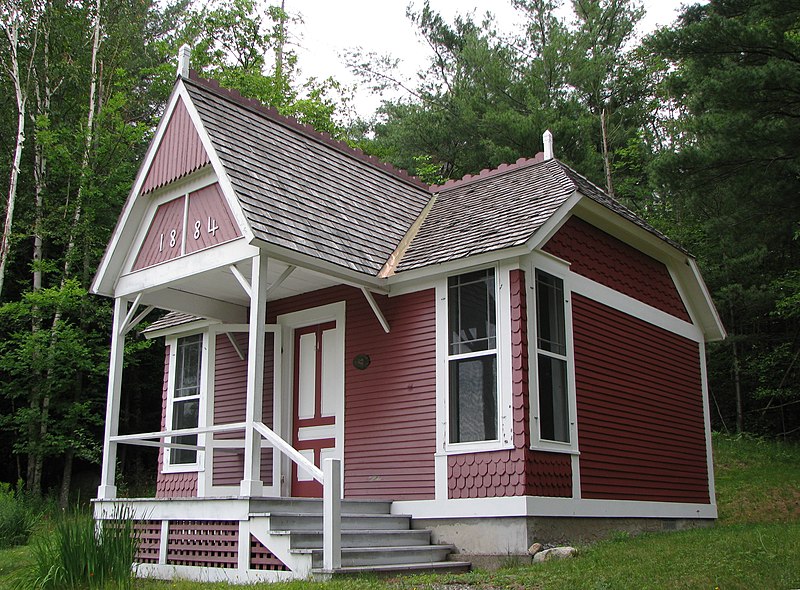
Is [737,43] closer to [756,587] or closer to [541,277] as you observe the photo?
[541,277]

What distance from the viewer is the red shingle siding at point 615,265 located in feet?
34.3

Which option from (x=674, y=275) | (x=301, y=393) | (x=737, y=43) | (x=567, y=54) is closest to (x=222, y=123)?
(x=301, y=393)

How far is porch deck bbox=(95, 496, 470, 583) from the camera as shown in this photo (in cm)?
738

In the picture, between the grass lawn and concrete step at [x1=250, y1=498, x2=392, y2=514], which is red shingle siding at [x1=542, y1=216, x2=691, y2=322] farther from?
concrete step at [x1=250, y1=498, x2=392, y2=514]

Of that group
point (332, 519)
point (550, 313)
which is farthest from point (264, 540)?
point (550, 313)

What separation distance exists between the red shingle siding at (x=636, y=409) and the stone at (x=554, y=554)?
155 centimetres

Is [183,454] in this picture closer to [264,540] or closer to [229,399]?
[229,399]

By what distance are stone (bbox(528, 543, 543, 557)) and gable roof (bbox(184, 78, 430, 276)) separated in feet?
12.0

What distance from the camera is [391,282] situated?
1008 centimetres

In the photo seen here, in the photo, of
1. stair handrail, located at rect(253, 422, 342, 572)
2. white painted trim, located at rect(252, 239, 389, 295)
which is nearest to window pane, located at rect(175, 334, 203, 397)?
white painted trim, located at rect(252, 239, 389, 295)

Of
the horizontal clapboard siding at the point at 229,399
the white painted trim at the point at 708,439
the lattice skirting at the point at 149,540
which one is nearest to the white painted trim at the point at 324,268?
the horizontal clapboard siding at the point at 229,399

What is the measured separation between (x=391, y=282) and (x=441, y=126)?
17019 millimetres

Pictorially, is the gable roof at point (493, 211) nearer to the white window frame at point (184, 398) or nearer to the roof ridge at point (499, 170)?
the roof ridge at point (499, 170)

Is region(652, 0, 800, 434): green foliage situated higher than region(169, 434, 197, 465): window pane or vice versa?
region(652, 0, 800, 434): green foliage
